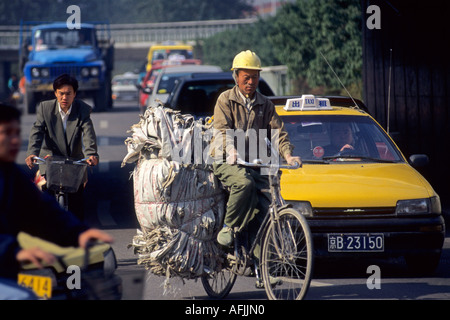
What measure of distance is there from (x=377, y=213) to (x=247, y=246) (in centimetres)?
149

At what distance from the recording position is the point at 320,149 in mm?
8836

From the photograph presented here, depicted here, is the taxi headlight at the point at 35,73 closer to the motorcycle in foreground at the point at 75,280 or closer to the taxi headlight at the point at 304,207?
the taxi headlight at the point at 304,207

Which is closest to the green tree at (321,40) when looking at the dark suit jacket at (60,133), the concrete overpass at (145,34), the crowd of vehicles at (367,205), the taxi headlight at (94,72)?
the taxi headlight at (94,72)

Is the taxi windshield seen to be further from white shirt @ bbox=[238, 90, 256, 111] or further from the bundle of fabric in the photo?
the bundle of fabric

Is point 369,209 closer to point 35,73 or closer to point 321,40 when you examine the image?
point 35,73

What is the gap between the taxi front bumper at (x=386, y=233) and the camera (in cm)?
754

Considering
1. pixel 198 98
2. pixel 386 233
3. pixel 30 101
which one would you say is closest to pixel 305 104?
pixel 386 233

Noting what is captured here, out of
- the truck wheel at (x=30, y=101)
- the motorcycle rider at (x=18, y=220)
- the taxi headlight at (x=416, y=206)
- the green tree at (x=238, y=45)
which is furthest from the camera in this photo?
A: the green tree at (x=238, y=45)

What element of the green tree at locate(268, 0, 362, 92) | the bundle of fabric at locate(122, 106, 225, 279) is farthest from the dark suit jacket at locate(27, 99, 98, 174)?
the green tree at locate(268, 0, 362, 92)

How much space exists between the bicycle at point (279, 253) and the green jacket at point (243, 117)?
36 cm

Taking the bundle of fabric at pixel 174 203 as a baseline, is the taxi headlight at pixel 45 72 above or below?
above

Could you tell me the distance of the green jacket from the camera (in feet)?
22.1

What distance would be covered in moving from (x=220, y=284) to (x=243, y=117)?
1.33 m

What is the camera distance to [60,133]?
809 centimetres
